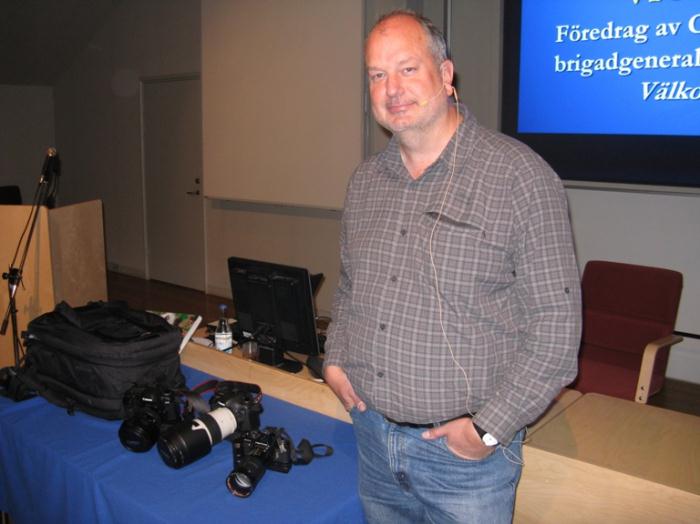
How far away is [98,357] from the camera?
2.06 meters

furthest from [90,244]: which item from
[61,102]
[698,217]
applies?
[61,102]

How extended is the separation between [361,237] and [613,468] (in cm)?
81

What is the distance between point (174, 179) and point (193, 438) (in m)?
5.20

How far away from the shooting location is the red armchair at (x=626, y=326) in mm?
2893

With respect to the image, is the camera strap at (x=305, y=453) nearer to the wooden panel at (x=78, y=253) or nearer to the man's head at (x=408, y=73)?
the man's head at (x=408, y=73)

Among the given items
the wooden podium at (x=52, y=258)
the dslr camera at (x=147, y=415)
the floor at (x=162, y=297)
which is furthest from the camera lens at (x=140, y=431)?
the floor at (x=162, y=297)

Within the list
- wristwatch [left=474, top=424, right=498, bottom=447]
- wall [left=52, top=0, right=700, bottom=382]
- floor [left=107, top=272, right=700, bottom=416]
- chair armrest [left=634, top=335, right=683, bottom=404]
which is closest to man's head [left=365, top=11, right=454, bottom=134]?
wristwatch [left=474, top=424, right=498, bottom=447]

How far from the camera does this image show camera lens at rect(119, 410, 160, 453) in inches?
74.0

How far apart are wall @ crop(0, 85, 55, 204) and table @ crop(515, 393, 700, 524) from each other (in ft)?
24.9

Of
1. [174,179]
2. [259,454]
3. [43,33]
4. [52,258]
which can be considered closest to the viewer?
[259,454]

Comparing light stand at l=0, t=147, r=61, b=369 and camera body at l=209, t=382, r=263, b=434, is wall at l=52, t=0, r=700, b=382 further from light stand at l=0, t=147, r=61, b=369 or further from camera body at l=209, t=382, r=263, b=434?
camera body at l=209, t=382, r=263, b=434

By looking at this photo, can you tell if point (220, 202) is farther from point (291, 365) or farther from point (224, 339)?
point (291, 365)

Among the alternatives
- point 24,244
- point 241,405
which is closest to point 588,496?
point 241,405

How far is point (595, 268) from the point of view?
317 centimetres
